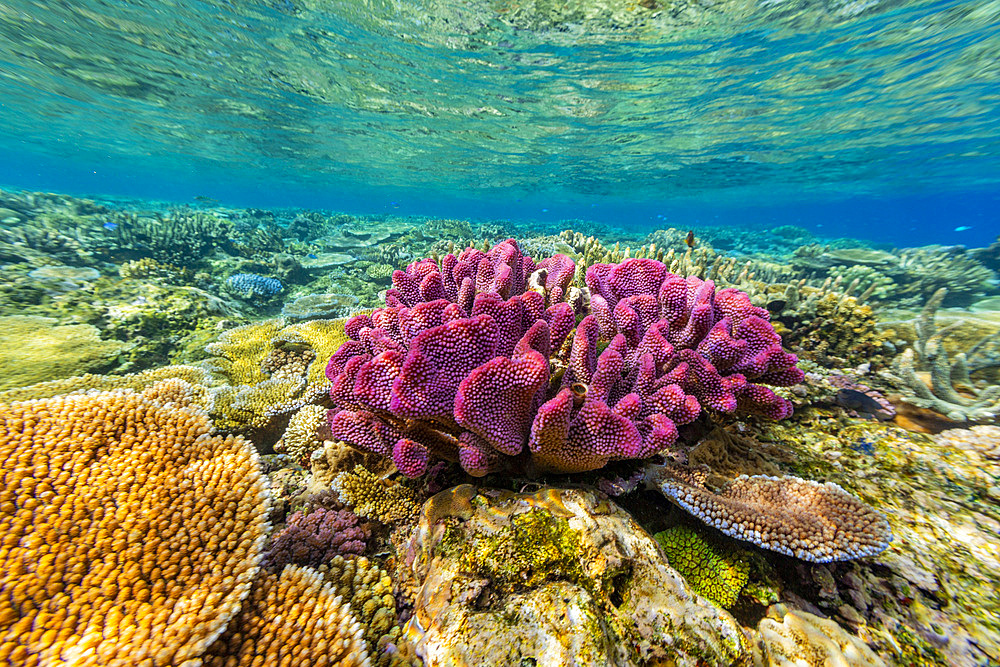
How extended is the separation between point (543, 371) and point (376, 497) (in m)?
1.60

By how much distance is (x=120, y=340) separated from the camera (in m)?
5.36

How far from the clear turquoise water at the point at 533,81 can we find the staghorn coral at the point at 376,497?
51.9 feet

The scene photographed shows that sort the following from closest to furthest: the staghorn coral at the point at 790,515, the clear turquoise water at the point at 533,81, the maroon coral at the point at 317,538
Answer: the staghorn coral at the point at 790,515 → the maroon coral at the point at 317,538 → the clear turquoise water at the point at 533,81

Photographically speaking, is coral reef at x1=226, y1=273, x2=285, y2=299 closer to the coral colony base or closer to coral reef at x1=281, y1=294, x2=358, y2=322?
coral reef at x1=281, y1=294, x2=358, y2=322

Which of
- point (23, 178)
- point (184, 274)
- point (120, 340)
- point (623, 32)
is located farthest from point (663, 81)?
point (23, 178)

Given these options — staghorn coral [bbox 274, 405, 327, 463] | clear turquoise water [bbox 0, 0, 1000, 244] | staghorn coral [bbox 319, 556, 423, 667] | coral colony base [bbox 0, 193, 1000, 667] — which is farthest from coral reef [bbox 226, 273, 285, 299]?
clear turquoise water [bbox 0, 0, 1000, 244]

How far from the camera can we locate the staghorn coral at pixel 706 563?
168 centimetres

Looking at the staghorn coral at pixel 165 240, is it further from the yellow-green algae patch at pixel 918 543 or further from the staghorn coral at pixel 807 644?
the yellow-green algae patch at pixel 918 543

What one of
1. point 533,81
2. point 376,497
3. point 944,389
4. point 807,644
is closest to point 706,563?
point 807,644

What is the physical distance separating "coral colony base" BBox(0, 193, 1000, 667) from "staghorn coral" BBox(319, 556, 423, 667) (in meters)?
0.01

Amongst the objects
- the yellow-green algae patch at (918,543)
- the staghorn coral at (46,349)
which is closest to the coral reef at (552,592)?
the yellow-green algae patch at (918,543)

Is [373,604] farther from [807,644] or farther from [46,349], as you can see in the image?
[46,349]

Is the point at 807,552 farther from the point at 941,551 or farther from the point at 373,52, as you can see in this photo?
the point at 373,52

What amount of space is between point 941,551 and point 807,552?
3.01 feet
